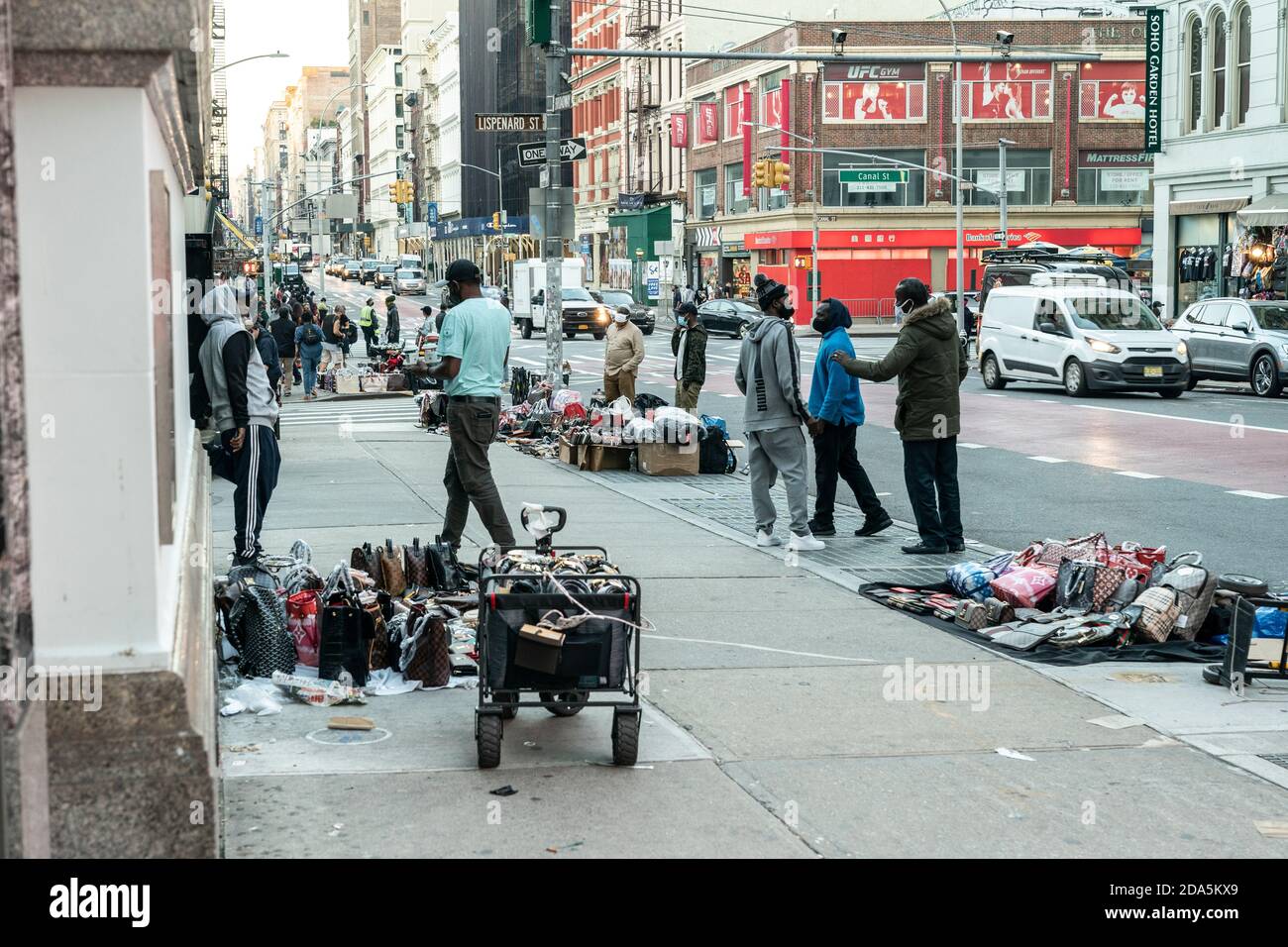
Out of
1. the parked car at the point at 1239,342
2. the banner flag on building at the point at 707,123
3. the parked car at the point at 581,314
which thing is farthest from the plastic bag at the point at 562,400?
the banner flag on building at the point at 707,123

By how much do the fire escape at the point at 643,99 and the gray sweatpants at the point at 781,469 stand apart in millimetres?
69974

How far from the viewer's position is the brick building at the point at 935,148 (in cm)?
6438

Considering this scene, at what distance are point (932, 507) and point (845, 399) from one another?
147 centimetres

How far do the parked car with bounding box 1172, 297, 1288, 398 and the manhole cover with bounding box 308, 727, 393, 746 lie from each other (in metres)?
24.2

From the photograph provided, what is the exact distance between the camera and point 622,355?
21328mm

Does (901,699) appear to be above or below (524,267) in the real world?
below

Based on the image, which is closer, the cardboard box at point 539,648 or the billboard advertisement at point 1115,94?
the cardboard box at point 539,648

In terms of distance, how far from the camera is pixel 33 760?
4.28 metres

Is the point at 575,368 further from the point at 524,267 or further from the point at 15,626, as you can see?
the point at 15,626

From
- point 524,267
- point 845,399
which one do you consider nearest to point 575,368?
point 524,267

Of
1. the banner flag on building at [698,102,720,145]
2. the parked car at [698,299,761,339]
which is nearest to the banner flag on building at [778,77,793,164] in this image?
the banner flag on building at [698,102,720,145]

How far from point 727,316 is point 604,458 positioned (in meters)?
35.3

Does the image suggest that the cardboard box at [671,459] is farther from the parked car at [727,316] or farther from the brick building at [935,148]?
the brick building at [935,148]

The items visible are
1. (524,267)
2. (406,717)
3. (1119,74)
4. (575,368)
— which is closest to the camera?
(406,717)
